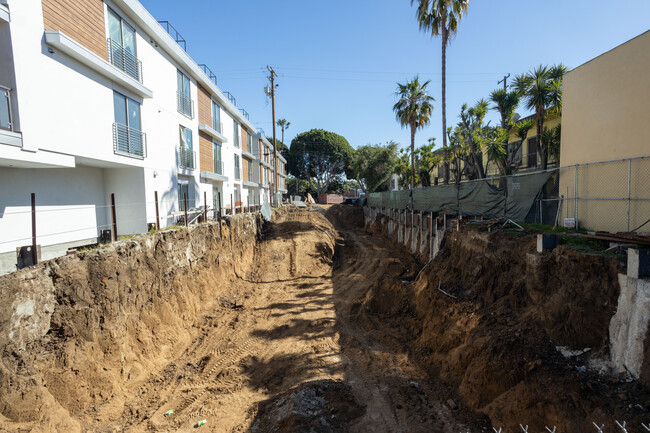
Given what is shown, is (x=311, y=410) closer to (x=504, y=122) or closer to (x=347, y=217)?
(x=504, y=122)

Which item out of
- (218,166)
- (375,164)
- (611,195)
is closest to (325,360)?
(611,195)

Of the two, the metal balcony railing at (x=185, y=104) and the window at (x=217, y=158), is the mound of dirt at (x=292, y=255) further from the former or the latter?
the metal balcony railing at (x=185, y=104)

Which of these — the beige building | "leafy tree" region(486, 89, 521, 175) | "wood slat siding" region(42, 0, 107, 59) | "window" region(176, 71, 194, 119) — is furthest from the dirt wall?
"leafy tree" region(486, 89, 521, 175)

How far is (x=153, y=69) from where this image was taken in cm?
1474

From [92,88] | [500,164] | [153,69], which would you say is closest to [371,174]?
[500,164]

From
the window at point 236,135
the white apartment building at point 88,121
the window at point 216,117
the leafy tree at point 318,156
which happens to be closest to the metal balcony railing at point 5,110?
the white apartment building at point 88,121

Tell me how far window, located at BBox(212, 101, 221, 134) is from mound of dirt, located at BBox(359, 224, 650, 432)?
20.2m

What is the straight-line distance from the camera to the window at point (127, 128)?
12162 mm

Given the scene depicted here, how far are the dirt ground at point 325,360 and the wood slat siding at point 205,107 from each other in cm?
1366

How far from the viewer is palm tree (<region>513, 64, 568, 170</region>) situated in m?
16.8

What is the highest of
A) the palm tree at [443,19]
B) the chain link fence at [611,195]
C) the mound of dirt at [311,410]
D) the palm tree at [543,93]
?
the palm tree at [443,19]

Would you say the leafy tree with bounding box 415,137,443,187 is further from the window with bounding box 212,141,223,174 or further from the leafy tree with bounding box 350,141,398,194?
the window with bounding box 212,141,223,174

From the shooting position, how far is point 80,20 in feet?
34.1

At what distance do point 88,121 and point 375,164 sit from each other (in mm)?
33308
